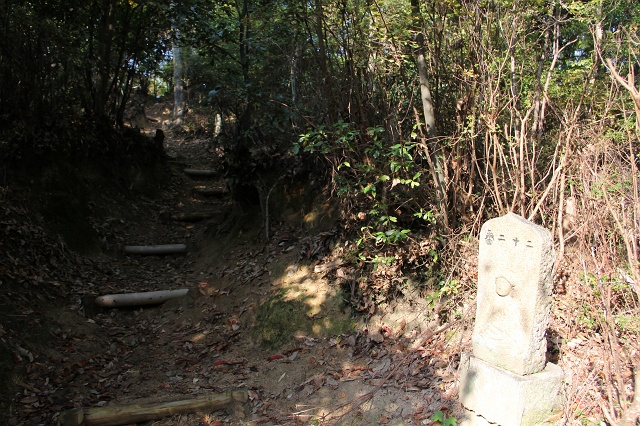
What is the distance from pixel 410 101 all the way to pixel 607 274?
9.49 feet

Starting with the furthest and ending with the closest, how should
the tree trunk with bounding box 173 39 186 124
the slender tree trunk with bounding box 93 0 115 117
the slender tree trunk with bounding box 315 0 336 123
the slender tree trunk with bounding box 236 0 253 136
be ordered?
the tree trunk with bounding box 173 39 186 124 < the slender tree trunk with bounding box 93 0 115 117 < the slender tree trunk with bounding box 236 0 253 136 < the slender tree trunk with bounding box 315 0 336 123

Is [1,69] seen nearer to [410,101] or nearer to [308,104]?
[308,104]

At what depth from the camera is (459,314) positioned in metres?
5.37

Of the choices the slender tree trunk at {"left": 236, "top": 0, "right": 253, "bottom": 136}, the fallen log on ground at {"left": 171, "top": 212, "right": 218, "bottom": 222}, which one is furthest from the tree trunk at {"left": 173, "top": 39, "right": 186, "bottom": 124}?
the slender tree trunk at {"left": 236, "top": 0, "right": 253, "bottom": 136}

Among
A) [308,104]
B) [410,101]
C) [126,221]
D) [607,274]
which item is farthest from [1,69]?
[607,274]

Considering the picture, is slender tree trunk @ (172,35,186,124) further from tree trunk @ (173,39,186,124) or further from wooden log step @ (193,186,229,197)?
wooden log step @ (193,186,229,197)

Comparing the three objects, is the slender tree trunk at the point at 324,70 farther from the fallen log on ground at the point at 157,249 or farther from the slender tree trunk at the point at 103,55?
the slender tree trunk at the point at 103,55

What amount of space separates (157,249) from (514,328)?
7.16 m

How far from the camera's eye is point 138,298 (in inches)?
295

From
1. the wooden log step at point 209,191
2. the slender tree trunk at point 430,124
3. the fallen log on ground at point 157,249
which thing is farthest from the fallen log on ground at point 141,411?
the wooden log step at point 209,191

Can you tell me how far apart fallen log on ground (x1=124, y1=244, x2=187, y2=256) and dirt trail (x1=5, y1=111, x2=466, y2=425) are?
16 cm

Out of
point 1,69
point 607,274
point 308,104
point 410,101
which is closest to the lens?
point 607,274

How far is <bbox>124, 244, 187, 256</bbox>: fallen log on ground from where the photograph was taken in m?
9.18

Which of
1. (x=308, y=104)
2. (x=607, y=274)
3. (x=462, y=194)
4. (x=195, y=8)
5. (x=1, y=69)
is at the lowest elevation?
(x=607, y=274)
